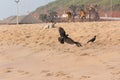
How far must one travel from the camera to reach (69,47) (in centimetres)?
1058

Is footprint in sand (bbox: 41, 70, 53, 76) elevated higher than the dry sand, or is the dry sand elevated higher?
the dry sand

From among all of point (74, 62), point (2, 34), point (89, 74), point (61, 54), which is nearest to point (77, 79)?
point (89, 74)

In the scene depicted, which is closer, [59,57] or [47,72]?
[47,72]

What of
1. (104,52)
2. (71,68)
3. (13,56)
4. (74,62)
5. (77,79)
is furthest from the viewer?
(13,56)

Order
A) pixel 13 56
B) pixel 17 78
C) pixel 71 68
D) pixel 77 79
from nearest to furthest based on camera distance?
pixel 77 79, pixel 17 78, pixel 71 68, pixel 13 56

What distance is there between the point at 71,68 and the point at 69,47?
256 centimetres

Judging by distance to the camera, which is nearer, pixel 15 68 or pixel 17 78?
pixel 17 78

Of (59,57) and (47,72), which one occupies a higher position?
(59,57)

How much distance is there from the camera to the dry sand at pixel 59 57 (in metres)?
7.52

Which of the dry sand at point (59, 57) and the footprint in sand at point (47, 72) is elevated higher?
the dry sand at point (59, 57)

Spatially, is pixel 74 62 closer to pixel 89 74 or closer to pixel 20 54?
pixel 89 74

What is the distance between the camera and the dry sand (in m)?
7.52

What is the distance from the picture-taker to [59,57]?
9227 millimetres

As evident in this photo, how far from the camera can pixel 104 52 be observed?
371 inches
